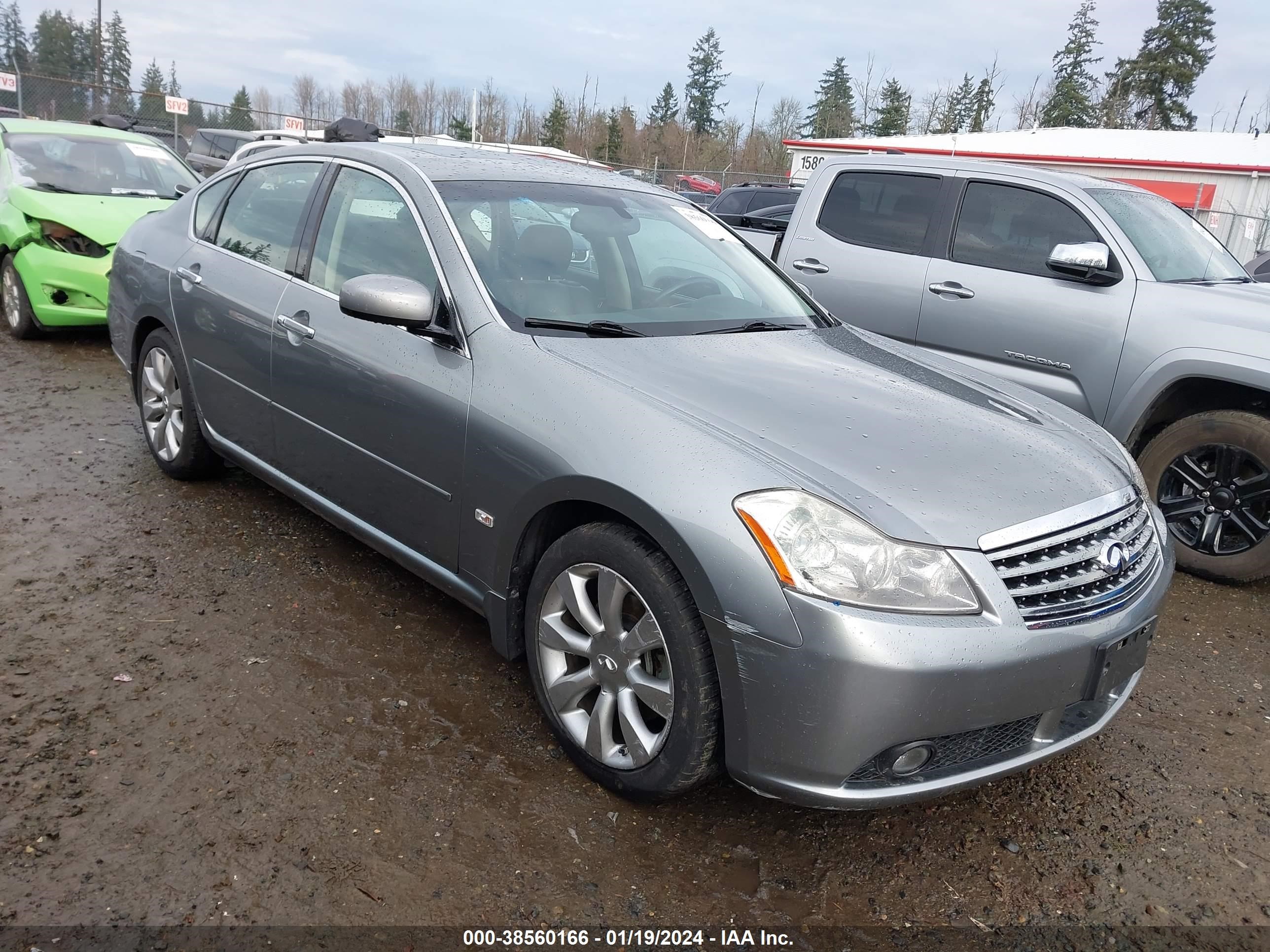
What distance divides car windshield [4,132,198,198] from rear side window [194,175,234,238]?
13.0 feet

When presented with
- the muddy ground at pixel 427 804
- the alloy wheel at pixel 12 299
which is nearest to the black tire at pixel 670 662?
the muddy ground at pixel 427 804

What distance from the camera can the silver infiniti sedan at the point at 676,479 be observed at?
7.18 ft

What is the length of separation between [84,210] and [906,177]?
20.0 ft

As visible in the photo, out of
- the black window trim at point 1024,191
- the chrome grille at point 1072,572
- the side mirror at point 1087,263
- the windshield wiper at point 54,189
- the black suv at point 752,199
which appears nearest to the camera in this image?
the chrome grille at point 1072,572

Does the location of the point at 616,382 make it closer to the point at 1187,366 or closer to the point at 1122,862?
the point at 1122,862

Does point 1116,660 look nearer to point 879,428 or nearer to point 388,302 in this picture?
point 879,428

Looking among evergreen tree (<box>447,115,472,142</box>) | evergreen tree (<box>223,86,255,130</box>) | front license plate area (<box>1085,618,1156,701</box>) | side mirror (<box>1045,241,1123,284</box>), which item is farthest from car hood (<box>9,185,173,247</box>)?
evergreen tree (<box>447,115,472,142</box>)

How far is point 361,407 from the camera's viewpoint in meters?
3.27

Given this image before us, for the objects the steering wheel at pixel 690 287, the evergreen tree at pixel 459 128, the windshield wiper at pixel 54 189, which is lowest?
the windshield wiper at pixel 54 189

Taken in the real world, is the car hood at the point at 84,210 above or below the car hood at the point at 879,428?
below

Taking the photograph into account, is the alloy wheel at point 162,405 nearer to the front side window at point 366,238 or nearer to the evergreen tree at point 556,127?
the front side window at point 366,238

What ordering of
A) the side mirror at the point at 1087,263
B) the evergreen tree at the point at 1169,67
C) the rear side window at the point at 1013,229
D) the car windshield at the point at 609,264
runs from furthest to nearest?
the evergreen tree at the point at 1169,67
the rear side window at the point at 1013,229
the side mirror at the point at 1087,263
the car windshield at the point at 609,264

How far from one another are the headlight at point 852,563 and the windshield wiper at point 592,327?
1.02 metres

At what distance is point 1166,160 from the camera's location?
27.1 meters
